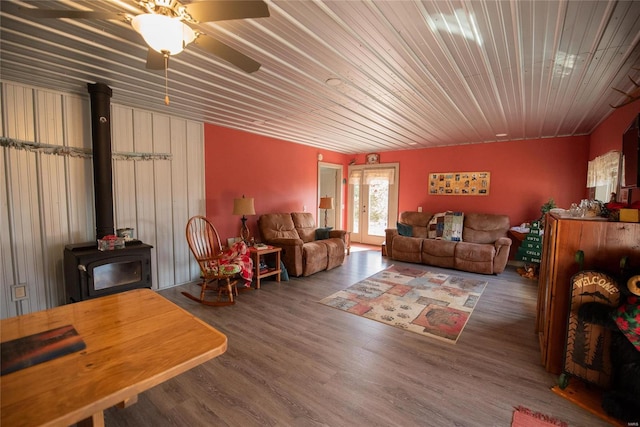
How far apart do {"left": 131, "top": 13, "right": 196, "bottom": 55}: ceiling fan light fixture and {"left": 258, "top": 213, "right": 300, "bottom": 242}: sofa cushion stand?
11.5ft

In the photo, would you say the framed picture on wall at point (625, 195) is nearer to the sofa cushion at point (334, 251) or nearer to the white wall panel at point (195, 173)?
the sofa cushion at point (334, 251)

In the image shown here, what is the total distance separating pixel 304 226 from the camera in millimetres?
5422

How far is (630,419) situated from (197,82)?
4039 millimetres

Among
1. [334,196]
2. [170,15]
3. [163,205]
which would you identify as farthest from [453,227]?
[170,15]

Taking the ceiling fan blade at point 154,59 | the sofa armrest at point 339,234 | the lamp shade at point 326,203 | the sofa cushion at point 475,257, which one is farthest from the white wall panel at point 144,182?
the sofa cushion at point 475,257

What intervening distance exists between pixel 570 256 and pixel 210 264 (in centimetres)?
351

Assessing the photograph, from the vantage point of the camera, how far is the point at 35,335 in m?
1.11

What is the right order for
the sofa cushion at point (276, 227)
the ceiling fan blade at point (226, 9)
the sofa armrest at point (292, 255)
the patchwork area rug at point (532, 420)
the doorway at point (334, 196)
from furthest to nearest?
the doorway at point (334, 196), the sofa cushion at point (276, 227), the sofa armrest at point (292, 255), the patchwork area rug at point (532, 420), the ceiling fan blade at point (226, 9)

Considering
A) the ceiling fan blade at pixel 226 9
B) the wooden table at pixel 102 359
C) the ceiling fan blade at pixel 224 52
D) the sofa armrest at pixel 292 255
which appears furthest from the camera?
the sofa armrest at pixel 292 255

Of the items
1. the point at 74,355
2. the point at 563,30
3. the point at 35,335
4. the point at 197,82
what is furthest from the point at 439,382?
the point at 197,82

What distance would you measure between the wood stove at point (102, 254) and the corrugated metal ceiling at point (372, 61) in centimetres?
32

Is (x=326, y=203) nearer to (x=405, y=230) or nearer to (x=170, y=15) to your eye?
(x=405, y=230)

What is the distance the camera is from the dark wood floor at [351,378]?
5.71 feet

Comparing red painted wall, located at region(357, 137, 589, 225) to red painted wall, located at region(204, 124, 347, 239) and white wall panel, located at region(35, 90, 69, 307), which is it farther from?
white wall panel, located at region(35, 90, 69, 307)
